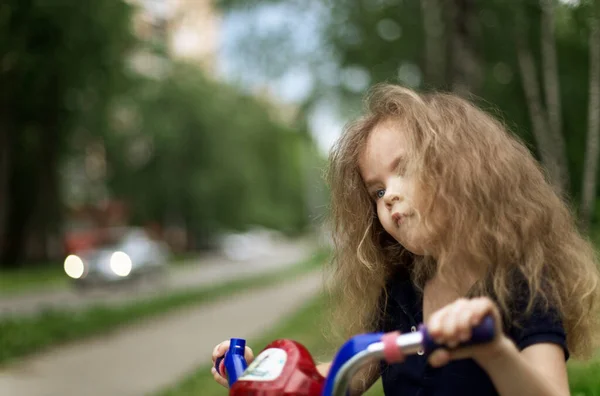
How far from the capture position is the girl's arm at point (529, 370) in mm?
1478

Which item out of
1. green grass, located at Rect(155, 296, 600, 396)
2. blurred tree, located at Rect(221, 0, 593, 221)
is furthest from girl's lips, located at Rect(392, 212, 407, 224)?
blurred tree, located at Rect(221, 0, 593, 221)

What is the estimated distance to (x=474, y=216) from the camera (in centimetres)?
173

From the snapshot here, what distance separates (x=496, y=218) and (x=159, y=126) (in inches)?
1307

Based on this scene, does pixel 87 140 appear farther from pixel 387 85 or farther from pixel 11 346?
pixel 387 85

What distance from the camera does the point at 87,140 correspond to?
26.8 m

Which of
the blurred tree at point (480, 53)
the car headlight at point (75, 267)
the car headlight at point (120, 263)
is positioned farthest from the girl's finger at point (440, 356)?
the car headlight at point (120, 263)

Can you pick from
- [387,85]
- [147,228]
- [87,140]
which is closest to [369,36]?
[387,85]

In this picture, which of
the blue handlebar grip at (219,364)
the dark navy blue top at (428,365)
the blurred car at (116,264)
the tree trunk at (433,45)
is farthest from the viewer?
the blurred car at (116,264)

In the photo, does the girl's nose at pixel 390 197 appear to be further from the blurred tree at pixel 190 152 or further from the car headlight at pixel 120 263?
the blurred tree at pixel 190 152

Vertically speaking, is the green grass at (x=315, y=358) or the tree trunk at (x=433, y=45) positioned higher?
the tree trunk at (x=433, y=45)

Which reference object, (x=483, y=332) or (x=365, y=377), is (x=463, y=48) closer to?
(x=365, y=377)

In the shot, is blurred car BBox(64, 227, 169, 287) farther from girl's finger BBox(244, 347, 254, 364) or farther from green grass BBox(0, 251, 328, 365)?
girl's finger BBox(244, 347, 254, 364)

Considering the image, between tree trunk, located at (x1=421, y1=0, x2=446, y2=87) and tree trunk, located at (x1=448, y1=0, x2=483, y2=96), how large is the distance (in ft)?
11.6

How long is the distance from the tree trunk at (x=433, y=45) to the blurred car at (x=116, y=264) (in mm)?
10063
